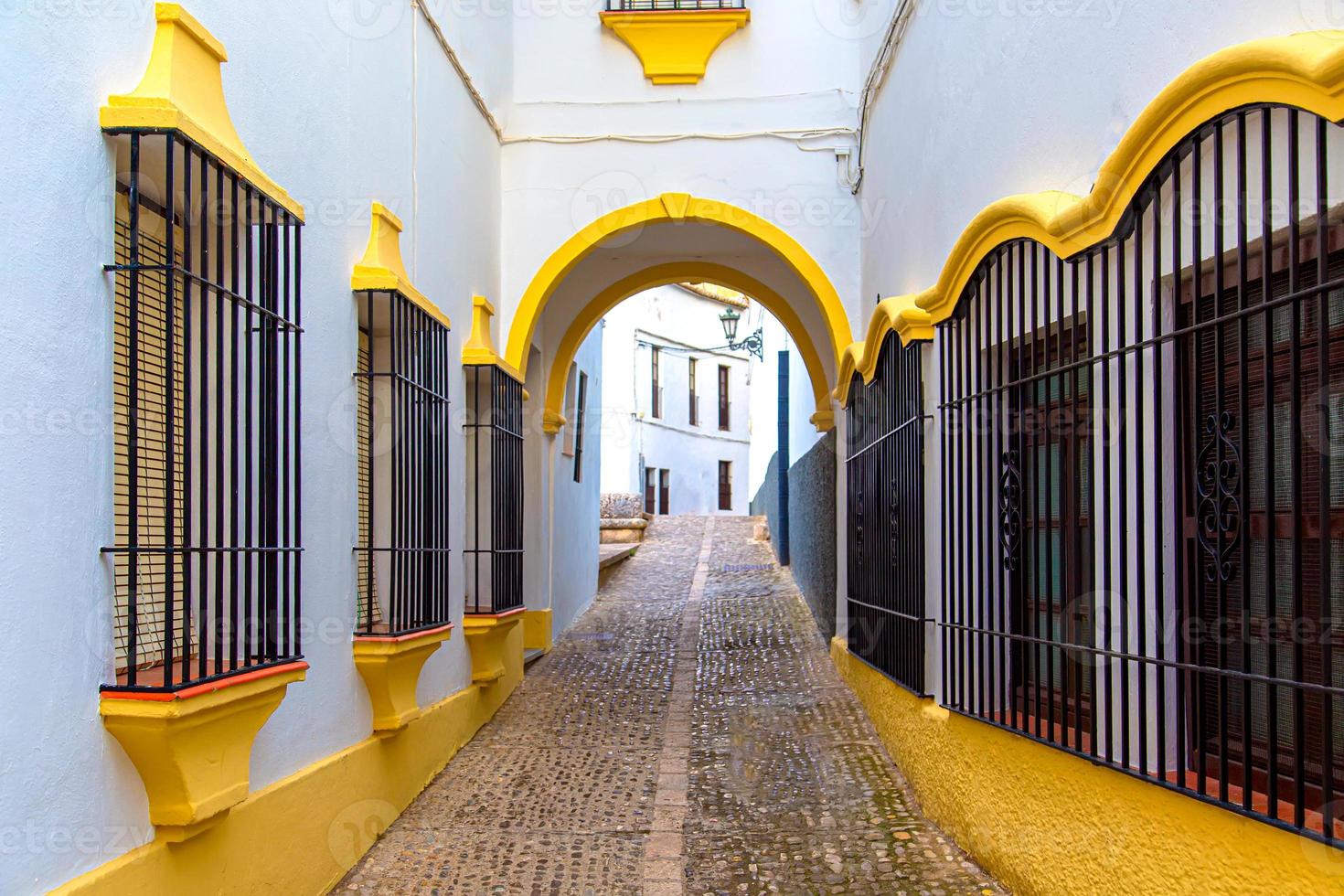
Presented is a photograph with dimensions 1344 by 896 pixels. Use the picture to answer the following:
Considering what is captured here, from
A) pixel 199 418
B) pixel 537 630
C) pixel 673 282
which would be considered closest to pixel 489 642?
pixel 537 630

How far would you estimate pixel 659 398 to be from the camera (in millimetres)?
26250

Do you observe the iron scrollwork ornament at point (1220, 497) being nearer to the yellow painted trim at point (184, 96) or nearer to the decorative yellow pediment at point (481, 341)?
the yellow painted trim at point (184, 96)

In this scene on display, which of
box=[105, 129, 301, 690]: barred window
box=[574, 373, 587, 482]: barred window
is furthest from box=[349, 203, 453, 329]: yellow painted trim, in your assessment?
box=[574, 373, 587, 482]: barred window

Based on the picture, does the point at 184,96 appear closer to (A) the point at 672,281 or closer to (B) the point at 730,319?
(A) the point at 672,281

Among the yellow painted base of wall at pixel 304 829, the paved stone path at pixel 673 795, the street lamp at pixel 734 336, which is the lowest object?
the paved stone path at pixel 673 795

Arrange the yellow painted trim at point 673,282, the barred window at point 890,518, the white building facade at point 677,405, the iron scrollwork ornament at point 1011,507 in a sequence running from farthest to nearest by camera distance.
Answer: the white building facade at point 677,405, the yellow painted trim at point 673,282, the barred window at point 890,518, the iron scrollwork ornament at point 1011,507

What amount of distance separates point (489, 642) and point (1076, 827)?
14.1 feet

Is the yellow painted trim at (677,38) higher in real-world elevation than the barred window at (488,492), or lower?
higher

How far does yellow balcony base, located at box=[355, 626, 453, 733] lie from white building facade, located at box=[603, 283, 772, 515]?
650 inches

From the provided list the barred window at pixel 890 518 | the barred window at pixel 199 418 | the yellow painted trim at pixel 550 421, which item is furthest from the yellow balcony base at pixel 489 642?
the barred window at pixel 199 418

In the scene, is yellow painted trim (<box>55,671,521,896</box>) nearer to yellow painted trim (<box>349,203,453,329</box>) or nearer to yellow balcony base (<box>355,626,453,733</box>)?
yellow balcony base (<box>355,626,453,733</box>)

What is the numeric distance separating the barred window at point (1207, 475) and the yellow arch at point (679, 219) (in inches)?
146

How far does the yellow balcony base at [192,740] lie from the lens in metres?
3.12

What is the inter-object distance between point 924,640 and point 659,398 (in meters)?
20.9
